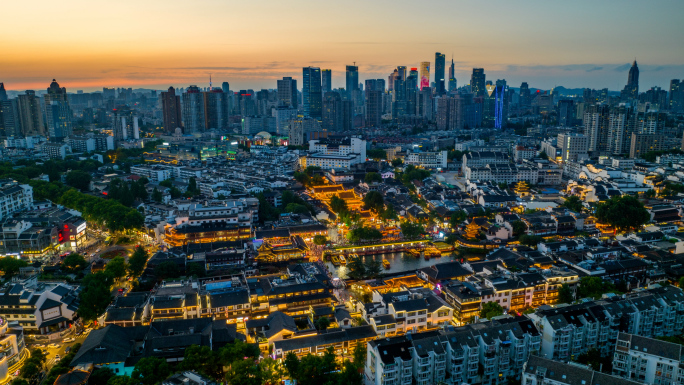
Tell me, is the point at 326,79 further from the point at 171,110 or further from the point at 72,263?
the point at 72,263

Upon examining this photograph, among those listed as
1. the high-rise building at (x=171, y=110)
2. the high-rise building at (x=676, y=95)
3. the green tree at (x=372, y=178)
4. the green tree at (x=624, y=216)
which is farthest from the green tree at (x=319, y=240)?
the high-rise building at (x=676, y=95)

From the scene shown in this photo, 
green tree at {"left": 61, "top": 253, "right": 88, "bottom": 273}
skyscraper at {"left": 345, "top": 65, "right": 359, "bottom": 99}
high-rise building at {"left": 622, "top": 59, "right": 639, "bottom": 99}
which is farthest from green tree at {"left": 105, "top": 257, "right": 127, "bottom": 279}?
skyscraper at {"left": 345, "top": 65, "right": 359, "bottom": 99}

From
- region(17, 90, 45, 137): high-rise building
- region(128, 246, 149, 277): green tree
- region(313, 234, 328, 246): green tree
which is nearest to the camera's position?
region(128, 246, 149, 277): green tree

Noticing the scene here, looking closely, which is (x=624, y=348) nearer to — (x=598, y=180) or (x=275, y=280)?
(x=275, y=280)

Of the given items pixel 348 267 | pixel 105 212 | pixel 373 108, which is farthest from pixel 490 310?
pixel 373 108

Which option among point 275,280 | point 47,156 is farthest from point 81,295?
point 47,156

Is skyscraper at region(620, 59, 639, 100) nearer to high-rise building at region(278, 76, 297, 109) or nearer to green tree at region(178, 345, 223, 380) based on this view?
high-rise building at region(278, 76, 297, 109)
